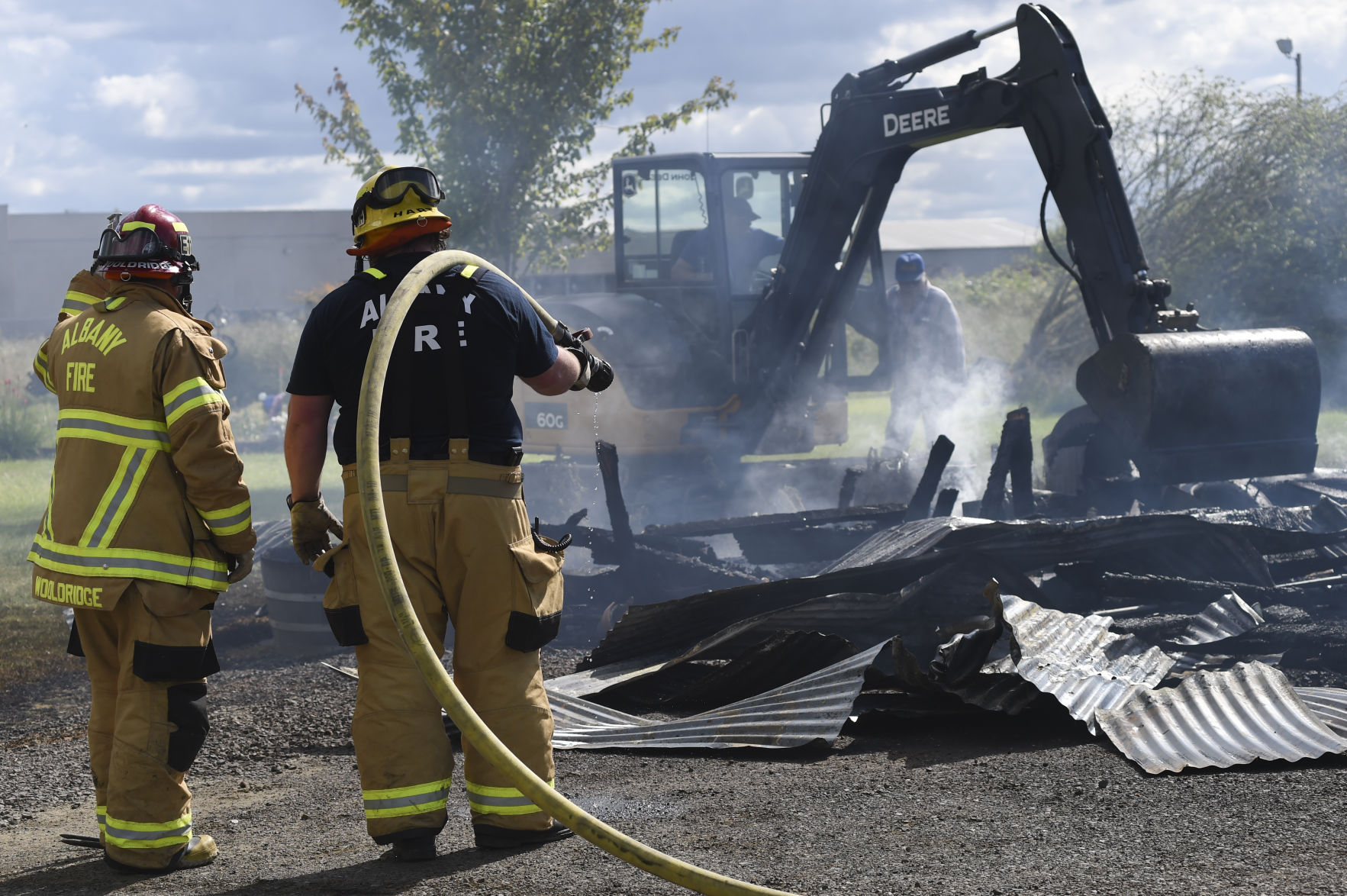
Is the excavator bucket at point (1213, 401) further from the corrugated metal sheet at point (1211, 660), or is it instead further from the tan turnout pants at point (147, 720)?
the tan turnout pants at point (147, 720)

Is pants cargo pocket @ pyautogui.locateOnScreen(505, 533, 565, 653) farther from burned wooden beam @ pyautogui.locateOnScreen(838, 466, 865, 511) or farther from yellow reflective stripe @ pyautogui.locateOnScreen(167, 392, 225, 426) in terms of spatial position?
burned wooden beam @ pyautogui.locateOnScreen(838, 466, 865, 511)

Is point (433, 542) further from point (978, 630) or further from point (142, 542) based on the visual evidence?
point (978, 630)

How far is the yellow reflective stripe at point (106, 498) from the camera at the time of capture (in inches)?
140

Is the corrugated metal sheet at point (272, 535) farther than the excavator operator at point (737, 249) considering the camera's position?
No

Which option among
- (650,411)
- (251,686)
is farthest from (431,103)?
(251,686)

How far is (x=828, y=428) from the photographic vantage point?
11.9 meters

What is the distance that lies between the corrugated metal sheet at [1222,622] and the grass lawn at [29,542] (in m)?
6.24

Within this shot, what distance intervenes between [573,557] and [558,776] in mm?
5732

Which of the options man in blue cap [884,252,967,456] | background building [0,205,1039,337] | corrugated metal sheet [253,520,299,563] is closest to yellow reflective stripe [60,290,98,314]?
corrugated metal sheet [253,520,299,563]

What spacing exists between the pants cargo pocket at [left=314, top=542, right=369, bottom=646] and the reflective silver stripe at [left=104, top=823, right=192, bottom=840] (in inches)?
29.0

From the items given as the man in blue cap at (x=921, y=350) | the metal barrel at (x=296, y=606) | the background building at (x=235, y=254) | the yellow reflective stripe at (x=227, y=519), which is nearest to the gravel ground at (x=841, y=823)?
the yellow reflective stripe at (x=227, y=519)

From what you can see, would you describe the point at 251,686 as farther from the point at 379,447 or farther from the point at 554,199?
the point at 554,199

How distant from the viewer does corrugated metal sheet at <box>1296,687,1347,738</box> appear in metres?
4.09

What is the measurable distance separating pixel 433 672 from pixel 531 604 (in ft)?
2.02
